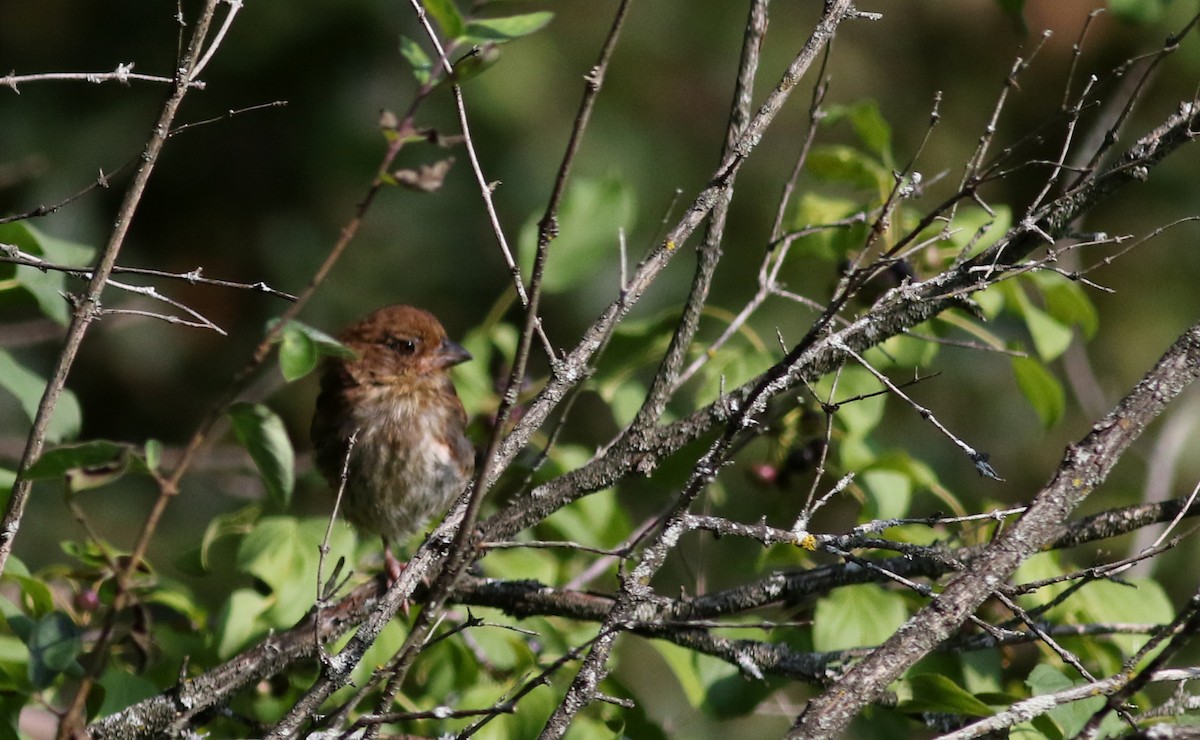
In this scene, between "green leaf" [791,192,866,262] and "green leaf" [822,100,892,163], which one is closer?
"green leaf" [822,100,892,163]

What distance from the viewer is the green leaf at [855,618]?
3041 millimetres

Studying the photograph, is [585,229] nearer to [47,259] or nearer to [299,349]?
[299,349]

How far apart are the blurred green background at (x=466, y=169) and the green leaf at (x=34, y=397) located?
4.09m

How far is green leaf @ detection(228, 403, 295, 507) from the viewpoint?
294cm

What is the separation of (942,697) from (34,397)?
214 cm

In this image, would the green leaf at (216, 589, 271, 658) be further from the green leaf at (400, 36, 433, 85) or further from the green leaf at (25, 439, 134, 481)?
the green leaf at (400, 36, 433, 85)

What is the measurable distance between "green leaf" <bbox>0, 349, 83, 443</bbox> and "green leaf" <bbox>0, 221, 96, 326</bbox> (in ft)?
0.49

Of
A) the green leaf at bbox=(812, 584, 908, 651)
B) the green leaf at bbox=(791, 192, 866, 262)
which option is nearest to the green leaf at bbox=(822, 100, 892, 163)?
the green leaf at bbox=(791, 192, 866, 262)

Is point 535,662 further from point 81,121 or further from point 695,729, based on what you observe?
point 81,121

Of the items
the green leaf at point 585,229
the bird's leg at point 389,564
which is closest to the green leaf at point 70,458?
the bird's leg at point 389,564

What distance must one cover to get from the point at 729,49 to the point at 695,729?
13.8 ft

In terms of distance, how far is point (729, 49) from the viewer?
8.26m

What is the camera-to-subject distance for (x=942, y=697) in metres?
2.64

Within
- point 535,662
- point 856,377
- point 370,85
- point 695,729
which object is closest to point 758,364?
point 856,377
